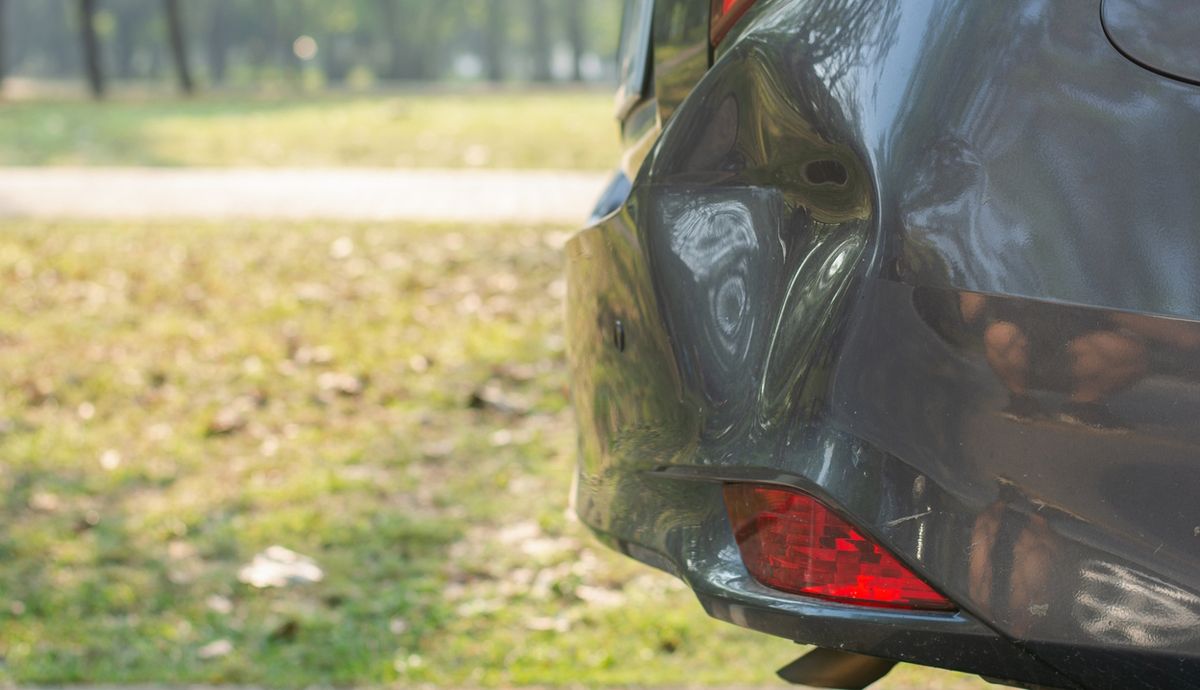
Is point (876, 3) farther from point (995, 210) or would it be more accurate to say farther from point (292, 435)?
point (292, 435)

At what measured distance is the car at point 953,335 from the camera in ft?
4.74

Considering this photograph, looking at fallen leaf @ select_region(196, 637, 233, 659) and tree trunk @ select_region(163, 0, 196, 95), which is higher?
tree trunk @ select_region(163, 0, 196, 95)

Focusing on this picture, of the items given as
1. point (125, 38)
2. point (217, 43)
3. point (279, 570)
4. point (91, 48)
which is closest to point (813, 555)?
point (279, 570)

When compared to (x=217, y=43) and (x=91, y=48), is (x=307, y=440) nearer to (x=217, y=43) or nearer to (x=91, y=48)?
(x=91, y=48)

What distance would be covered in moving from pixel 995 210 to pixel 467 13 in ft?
231

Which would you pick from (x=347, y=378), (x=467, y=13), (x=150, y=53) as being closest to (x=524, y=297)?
(x=347, y=378)

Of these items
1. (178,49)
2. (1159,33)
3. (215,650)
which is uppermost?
(1159,33)

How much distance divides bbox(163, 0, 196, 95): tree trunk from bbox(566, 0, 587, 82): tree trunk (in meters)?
36.5

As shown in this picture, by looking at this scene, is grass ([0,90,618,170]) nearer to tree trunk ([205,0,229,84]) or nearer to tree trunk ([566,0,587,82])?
tree trunk ([566,0,587,82])

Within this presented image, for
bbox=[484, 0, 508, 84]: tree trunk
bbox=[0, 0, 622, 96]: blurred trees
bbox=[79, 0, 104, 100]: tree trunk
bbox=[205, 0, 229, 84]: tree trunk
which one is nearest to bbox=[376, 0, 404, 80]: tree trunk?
bbox=[0, 0, 622, 96]: blurred trees

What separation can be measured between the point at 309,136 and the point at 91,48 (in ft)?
48.8

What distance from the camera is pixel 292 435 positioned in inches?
197

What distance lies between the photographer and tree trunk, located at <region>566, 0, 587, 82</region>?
68812 millimetres

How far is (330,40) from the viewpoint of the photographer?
78625 millimetres
